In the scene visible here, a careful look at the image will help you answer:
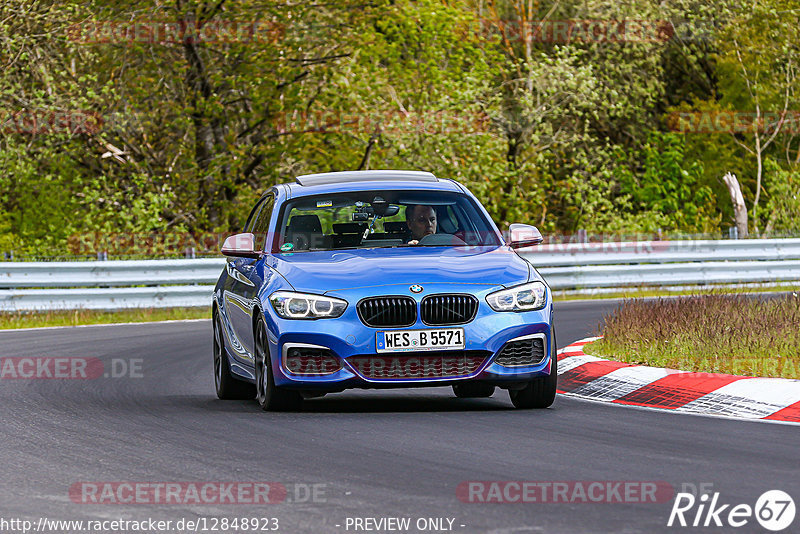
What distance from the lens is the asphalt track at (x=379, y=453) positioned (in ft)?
21.2

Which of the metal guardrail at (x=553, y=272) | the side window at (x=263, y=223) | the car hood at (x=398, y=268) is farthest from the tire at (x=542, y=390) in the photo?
the metal guardrail at (x=553, y=272)

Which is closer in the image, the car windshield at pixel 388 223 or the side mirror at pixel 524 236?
the side mirror at pixel 524 236

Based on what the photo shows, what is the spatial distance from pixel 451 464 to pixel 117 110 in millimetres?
22276

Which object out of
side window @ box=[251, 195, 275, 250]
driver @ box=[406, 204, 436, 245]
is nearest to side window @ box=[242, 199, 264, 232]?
side window @ box=[251, 195, 275, 250]

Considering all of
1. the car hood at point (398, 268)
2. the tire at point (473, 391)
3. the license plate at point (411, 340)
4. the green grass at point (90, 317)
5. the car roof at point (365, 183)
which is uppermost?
the car roof at point (365, 183)

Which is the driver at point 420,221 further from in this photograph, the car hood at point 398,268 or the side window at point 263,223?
the side window at point 263,223

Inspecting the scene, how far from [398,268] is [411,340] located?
54 centimetres

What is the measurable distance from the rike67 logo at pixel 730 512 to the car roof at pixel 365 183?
5.29m

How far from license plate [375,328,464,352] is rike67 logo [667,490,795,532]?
3.30 meters

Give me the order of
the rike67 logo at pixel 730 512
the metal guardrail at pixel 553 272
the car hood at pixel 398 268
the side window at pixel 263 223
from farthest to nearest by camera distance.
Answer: the metal guardrail at pixel 553 272 < the side window at pixel 263 223 < the car hood at pixel 398 268 < the rike67 logo at pixel 730 512

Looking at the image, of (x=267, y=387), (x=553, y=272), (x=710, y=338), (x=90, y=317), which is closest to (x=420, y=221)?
(x=267, y=387)

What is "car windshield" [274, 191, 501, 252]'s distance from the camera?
11078mm

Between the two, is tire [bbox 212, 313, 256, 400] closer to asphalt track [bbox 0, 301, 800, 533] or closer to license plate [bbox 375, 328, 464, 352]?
asphalt track [bbox 0, 301, 800, 533]

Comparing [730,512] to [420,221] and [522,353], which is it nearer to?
[522,353]
